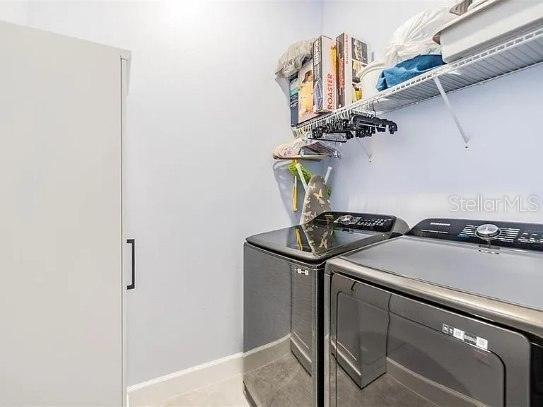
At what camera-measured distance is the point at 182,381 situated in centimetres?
182

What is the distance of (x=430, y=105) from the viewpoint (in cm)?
155

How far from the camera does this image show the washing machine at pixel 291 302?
115 centimetres

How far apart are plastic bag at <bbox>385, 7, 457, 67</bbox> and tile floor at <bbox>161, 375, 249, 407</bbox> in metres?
2.15

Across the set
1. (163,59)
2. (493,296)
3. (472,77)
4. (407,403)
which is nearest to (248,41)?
(163,59)

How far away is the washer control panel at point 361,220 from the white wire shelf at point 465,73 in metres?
0.63

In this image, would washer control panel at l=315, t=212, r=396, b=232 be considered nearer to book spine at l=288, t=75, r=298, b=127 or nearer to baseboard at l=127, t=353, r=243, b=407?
book spine at l=288, t=75, r=298, b=127

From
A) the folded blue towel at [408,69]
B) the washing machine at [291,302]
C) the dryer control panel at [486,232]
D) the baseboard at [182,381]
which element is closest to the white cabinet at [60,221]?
the washing machine at [291,302]

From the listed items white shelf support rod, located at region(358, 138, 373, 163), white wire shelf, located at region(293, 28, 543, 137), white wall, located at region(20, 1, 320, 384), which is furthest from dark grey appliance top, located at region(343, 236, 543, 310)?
white wall, located at region(20, 1, 320, 384)

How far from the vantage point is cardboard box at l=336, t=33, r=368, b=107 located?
1.78 metres

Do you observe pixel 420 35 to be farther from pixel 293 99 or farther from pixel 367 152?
pixel 293 99

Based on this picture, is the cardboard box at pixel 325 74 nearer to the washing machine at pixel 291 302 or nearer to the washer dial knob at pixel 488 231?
the washing machine at pixel 291 302

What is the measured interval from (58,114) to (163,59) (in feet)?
3.31

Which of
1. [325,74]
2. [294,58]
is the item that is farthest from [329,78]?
[294,58]

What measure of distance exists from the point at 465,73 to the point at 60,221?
1.71 meters
